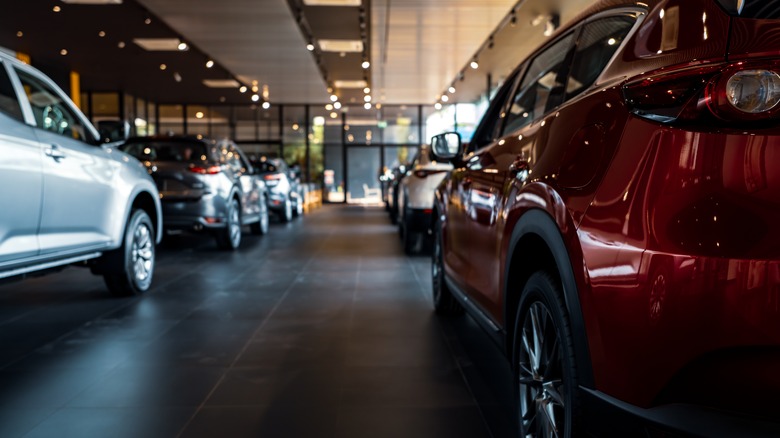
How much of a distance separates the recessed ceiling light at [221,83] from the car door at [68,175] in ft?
55.8

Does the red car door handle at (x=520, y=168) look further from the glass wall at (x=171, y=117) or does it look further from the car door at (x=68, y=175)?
the glass wall at (x=171, y=117)

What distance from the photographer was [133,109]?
2539 centimetres

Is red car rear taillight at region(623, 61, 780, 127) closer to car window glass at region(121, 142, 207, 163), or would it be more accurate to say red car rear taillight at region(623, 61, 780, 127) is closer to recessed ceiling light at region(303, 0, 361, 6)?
car window glass at region(121, 142, 207, 163)

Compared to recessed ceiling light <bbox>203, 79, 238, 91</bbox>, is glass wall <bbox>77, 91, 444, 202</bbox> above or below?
below

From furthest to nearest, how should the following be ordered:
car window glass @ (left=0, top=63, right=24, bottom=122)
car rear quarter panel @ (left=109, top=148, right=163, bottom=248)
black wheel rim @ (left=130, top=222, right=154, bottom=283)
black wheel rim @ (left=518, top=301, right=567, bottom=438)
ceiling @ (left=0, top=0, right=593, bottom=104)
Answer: ceiling @ (left=0, top=0, right=593, bottom=104), black wheel rim @ (left=130, top=222, right=154, bottom=283), car rear quarter panel @ (left=109, top=148, right=163, bottom=248), car window glass @ (left=0, top=63, right=24, bottom=122), black wheel rim @ (left=518, top=301, right=567, bottom=438)

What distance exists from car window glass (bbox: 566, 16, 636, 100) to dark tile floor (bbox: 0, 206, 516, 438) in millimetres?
1485

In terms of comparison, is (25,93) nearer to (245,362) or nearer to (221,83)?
(245,362)

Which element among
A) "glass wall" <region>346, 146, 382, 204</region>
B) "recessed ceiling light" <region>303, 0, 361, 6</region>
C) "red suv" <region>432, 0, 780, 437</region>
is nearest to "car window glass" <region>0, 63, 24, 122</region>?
"red suv" <region>432, 0, 780, 437</region>

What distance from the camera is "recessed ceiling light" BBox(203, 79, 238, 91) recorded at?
2188 centimetres

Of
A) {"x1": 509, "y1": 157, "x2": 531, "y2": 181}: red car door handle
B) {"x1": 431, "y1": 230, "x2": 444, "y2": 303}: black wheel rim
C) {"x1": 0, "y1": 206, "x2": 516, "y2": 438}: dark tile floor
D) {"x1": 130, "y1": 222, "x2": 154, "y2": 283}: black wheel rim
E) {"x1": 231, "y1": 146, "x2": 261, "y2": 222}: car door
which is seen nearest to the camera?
{"x1": 509, "y1": 157, "x2": 531, "y2": 181}: red car door handle

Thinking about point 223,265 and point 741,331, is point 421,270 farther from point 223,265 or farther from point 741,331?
point 741,331

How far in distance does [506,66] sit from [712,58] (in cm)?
1738

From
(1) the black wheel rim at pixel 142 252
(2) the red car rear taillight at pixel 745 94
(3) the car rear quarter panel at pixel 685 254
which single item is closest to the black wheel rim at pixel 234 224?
(1) the black wheel rim at pixel 142 252

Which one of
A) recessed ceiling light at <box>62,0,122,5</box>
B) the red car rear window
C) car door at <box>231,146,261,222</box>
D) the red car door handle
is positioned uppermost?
recessed ceiling light at <box>62,0,122,5</box>
